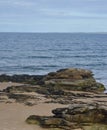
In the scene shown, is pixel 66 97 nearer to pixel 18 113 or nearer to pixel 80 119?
pixel 18 113

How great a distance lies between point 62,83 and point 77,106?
52.4 feet

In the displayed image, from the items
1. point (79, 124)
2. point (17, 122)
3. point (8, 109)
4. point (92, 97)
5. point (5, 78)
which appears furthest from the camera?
point (5, 78)

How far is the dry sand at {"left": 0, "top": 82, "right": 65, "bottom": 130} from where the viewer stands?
76.6ft

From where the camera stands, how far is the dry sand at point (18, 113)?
23350 mm

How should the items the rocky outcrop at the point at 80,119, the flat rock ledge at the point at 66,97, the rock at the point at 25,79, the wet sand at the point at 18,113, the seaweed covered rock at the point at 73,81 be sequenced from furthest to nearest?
the rock at the point at 25,79, the seaweed covered rock at the point at 73,81, the wet sand at the point at 18,113, the flat rock ledge at the point at 66,97, the rocky outcrop at the point at 80,119

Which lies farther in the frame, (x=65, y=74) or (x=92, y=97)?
(x=65, y=74)

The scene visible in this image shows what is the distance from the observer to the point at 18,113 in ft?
88.4

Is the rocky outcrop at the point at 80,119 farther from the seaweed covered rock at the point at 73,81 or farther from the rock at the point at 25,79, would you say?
the rock at the point at 25,79

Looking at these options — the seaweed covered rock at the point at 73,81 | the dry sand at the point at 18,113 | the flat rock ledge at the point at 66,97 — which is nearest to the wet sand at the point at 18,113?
the dry sand at the point at 18,113

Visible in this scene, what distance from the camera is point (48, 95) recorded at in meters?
34.5

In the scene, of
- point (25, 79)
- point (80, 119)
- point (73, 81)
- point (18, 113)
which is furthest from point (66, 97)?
point (25, 79)

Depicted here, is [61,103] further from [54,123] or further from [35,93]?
[54,123]

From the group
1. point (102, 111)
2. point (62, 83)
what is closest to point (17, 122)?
point (102, 111)

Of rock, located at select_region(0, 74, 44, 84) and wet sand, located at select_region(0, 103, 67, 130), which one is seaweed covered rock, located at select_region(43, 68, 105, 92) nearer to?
rock, located at select_region(0, 74, 44, 84)
